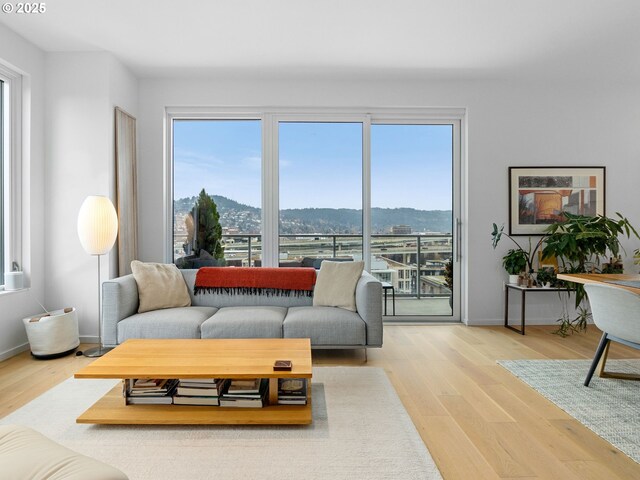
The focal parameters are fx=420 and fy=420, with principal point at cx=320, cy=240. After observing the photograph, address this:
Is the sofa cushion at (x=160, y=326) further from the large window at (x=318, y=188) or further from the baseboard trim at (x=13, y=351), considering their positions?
the large window at (x=318, y=188)

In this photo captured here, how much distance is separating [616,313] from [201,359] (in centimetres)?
258

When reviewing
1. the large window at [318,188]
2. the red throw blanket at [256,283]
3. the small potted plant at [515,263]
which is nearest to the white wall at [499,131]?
the small potted plant at [515,263]

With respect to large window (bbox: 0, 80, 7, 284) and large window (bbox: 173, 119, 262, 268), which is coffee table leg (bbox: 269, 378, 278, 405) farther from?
large window (bbox: 0, 80, 7, 284)

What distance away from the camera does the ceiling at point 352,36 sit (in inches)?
126

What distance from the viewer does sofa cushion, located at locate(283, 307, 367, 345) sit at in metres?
3.36

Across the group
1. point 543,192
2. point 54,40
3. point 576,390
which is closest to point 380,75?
point 543,192

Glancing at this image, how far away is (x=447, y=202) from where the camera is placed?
4.92m

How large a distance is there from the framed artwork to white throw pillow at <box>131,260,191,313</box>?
142 inches

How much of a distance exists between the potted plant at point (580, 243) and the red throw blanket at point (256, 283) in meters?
2.59

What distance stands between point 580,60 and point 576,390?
3201mm

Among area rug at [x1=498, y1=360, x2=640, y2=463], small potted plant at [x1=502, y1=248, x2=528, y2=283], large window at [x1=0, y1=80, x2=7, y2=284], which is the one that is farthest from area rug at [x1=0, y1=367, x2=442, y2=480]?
small potted plant at [x1=502, y1=248, x2=528, y2=283]

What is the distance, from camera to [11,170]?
3691 mm

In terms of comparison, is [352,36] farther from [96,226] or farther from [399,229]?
[96,226]

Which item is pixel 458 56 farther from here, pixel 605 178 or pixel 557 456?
pixel 557 456
